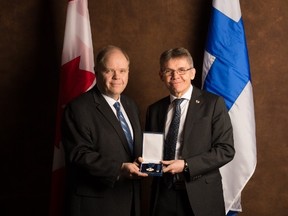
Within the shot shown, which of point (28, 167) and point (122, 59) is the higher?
point (122, 59)

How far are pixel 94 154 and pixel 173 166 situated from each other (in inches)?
17.0

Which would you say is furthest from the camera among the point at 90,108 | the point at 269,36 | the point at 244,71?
the point at 269,36

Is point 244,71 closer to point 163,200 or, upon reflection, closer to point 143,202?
point 163,200

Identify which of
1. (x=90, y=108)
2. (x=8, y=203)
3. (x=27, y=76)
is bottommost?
(x=8, y=203)

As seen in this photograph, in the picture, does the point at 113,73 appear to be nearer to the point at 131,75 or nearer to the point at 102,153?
the point at 102,153

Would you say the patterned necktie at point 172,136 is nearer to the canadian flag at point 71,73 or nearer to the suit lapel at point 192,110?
the suit lapel at point 192,110

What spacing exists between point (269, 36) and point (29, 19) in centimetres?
208

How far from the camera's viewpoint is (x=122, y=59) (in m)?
2.02

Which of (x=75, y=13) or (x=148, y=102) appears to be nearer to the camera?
(x=75, y=13)

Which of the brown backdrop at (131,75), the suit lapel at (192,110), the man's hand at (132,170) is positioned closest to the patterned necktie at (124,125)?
the man's hand at (132,170)

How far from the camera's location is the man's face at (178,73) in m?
2.06

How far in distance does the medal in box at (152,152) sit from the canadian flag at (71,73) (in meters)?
0.96

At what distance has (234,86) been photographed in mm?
2533

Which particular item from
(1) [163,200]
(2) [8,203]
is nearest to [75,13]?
(1) [163,200]
